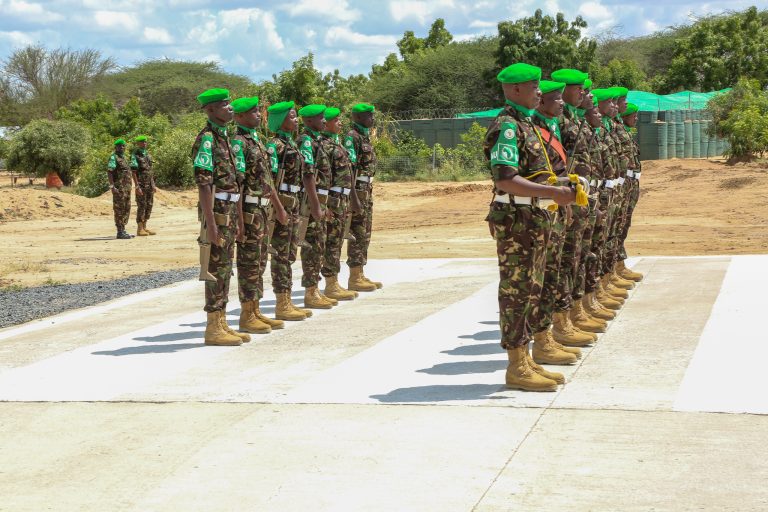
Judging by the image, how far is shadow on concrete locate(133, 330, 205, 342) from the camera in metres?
9.83

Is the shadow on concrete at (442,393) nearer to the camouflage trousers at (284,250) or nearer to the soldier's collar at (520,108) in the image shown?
the soldier's collar at (520,108)

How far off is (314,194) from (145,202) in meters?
13.9

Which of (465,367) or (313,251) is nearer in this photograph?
(465,367)

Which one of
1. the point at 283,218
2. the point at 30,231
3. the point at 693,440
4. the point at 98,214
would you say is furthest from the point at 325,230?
the point at 98,214

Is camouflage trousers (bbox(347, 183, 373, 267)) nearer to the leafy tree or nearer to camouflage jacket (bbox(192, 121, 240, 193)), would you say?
camouflage jacket (bbox(192, 121, 240, 193))

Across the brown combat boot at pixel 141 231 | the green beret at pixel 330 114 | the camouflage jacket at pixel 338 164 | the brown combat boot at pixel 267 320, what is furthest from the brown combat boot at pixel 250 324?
the brown combat boot at pixel 141 231

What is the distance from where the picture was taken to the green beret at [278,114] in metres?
10.4

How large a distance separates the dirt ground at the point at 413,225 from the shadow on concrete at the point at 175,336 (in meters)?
6.62

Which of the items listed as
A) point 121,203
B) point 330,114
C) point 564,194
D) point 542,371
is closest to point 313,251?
point 330,114

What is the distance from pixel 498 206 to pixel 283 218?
11.4 feet

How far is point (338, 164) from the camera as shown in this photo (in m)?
11.4

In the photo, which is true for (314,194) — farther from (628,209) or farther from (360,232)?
(628,209)

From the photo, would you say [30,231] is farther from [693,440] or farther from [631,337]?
[693,440]

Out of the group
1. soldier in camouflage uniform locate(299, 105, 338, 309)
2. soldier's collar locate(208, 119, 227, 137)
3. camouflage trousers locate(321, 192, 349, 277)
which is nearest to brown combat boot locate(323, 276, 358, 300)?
camouflage trousers locate(321, 192, 349, 277)
